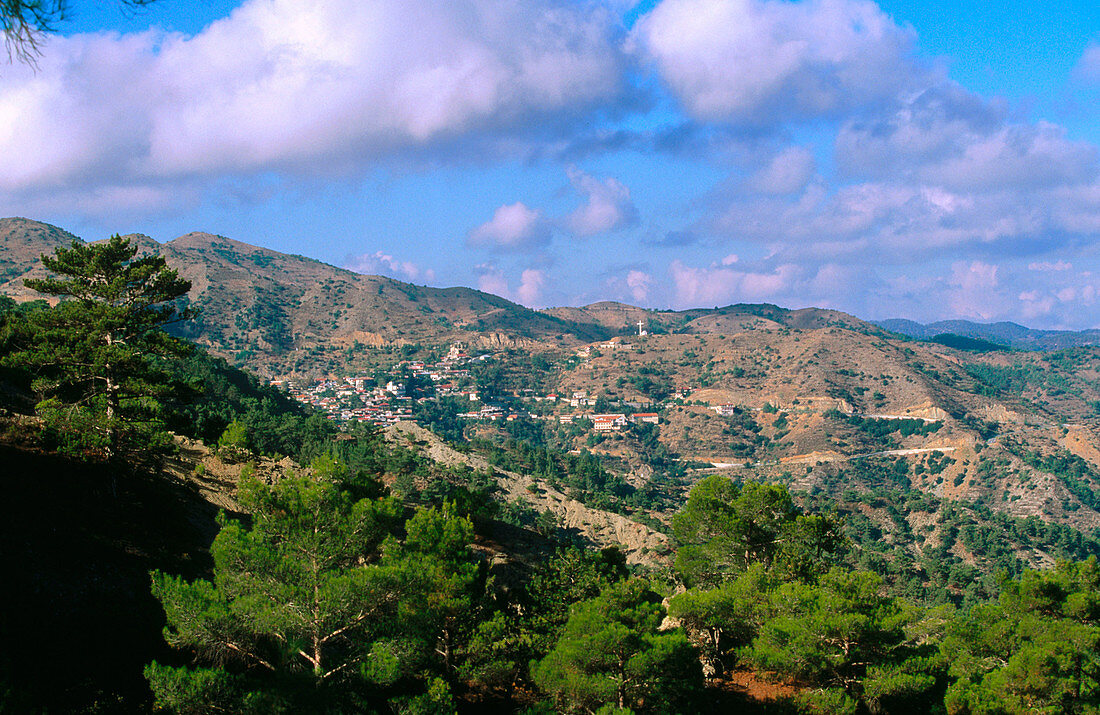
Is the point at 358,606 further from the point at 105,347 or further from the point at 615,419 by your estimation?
A: the point at 615,419

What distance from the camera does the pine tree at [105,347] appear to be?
63.9ft

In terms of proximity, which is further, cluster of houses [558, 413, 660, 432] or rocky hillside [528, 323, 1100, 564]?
cluster of houses [558, 413, 660, 432]

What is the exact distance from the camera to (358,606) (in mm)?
14203

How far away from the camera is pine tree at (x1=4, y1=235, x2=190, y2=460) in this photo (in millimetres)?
19469

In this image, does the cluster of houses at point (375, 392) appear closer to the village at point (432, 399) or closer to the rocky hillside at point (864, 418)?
the village at point (432, 399)

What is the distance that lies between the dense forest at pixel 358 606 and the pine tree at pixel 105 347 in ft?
0.26

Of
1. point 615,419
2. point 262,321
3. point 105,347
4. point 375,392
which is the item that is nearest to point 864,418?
point 615,419

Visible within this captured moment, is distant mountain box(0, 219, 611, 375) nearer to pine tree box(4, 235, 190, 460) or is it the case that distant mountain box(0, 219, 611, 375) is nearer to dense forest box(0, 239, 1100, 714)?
pine tree box(4, 235, 190, 460)

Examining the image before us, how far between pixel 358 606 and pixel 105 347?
1229cm

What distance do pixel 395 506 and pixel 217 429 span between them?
22558 mm

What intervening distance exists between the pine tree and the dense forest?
8 centimetres

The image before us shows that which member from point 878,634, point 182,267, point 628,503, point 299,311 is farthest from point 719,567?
point 182,267

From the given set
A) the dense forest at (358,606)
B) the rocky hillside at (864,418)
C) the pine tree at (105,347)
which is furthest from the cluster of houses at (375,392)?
the dense forest at (358,606)

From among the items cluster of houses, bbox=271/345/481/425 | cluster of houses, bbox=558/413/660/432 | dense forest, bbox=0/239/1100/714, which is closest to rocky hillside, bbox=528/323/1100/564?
cluster of houses, bbox=558/413/660/432
